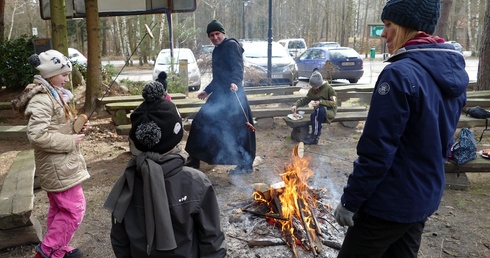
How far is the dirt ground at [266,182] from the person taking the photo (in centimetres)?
372

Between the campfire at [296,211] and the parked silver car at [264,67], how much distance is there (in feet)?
31.1

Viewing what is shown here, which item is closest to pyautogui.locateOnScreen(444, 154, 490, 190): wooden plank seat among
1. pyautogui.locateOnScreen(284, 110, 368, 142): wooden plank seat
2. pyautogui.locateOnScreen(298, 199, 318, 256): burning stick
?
pyautogui.locateOnScreen(298, 199, 318, 256): burning stick

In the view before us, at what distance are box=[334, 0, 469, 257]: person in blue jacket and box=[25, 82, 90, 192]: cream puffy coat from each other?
226 centimetres

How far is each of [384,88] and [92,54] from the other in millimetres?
8646

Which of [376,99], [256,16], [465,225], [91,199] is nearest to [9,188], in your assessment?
[91,199]

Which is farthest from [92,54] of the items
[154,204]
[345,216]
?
[345,216]

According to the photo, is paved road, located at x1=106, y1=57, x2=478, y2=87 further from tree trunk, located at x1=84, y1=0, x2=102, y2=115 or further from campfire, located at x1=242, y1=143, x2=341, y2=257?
campfire, located at x1=242, y1=143, x2=341, y2=257

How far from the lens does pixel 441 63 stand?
2.00 m

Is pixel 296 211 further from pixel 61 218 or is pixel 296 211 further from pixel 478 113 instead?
pixel 478 113

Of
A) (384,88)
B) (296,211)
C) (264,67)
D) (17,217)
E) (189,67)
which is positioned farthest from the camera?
(189,67)

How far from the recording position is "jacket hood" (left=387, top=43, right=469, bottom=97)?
1.98 m

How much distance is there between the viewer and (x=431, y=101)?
197 cm

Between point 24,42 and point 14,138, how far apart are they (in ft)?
19.3

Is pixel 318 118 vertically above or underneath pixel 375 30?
underneath
